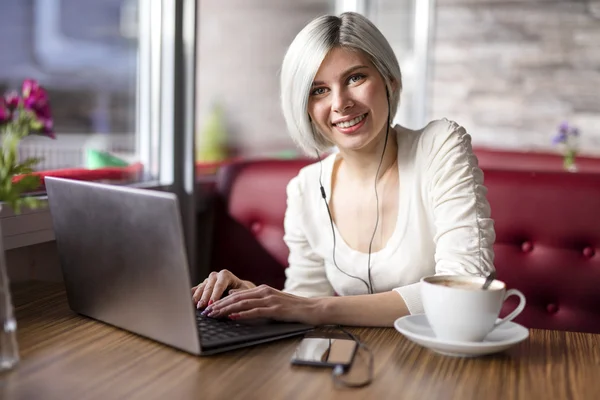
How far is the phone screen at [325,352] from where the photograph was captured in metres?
0.95

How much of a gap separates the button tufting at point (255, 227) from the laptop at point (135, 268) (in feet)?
3.20

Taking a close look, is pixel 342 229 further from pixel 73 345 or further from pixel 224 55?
pixel 224 55

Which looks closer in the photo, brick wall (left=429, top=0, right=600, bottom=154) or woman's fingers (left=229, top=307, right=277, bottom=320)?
woman's fingers (left=229, top=307, right=277, bottom=320)

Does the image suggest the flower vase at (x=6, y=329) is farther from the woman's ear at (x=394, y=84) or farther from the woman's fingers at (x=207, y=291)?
the woman's ear at (x=394, y=84)

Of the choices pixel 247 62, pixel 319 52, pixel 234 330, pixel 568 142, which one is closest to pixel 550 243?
pixel 319 52

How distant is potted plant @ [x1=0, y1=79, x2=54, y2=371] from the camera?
0.91 m

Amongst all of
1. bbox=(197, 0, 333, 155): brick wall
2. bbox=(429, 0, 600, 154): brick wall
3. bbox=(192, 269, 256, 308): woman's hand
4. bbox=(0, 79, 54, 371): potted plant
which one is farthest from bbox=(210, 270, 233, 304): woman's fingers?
bbox=(429, 0, 600, 154): brick wall

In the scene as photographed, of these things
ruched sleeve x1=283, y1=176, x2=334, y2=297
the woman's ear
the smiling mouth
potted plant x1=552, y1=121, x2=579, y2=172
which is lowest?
ruched sleeve x1=283, y1=176, x2=334, y2=297

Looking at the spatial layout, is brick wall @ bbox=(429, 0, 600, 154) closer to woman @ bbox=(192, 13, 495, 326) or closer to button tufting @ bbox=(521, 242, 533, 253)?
button tufting @ bbox=(521, 242, 533, 253)

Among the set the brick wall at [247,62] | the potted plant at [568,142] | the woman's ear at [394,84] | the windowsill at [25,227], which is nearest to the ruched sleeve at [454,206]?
the woman's ear at [394,84]

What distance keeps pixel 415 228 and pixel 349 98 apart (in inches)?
12.6

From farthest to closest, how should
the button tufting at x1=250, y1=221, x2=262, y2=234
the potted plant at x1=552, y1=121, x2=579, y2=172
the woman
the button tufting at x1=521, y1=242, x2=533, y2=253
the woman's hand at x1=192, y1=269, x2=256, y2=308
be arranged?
1. the potted plant at x1=552, y1=121, x2=579, y2=172
2. the button tufting at x1=250, y1=221, x2=262, y2=234
3. the button tufting at x1=521, y1=242, x2=533, y2=253
4. the woman
5. the woman's hand at x1=192, y1=269, x2=256, y2=308

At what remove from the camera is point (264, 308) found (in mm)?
1151

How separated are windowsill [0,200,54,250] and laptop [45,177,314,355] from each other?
339 mm
